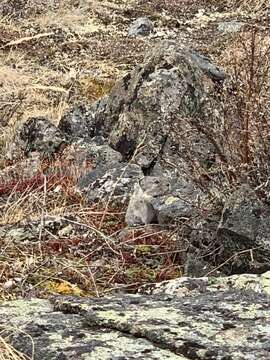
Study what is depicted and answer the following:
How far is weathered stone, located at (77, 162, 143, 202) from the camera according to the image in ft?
17.0

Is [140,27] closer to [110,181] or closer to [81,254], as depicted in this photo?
[110,181]

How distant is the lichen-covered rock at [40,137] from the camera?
271 inches

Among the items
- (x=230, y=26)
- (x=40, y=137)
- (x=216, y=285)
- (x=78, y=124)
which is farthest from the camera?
(x=230, y=26)

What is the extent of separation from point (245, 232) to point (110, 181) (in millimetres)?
1744

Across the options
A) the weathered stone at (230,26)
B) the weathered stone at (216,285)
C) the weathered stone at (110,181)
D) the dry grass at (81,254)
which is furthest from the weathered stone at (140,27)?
the weathered stone at (216,285)

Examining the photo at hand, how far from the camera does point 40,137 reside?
7.06m

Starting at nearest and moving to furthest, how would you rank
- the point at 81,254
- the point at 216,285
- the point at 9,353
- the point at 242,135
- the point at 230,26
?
the point at 9,353 → the point at 216,285 → the point at 81,254 → the point at 242,135 → the point at 230,26

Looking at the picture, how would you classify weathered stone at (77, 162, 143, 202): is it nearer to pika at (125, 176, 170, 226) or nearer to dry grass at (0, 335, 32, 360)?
pika at (125, 176, 170, 226)

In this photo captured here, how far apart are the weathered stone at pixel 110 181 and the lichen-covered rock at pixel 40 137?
4.14ft

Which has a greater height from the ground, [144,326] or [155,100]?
[144,326]

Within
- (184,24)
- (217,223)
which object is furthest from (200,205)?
(184,24)

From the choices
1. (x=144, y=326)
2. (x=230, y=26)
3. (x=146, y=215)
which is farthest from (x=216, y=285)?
(x=230, y=26)

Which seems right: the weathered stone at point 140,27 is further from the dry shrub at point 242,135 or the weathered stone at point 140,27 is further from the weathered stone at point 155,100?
the dry shrub at point 242,135

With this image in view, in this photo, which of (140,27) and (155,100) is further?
(140,27)
